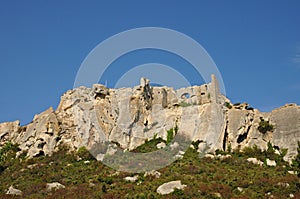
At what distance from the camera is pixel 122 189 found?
46.0 metres

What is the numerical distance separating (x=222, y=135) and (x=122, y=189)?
16608 mm

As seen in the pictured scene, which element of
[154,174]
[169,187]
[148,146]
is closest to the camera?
[169,187]

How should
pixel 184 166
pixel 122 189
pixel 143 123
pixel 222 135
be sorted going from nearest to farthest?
1. pixel 122 189
2. pixel 184 166
3. pixel 222 135
4. pixel 143 123

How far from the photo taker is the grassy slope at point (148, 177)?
44031mm

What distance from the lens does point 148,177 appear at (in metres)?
49.5

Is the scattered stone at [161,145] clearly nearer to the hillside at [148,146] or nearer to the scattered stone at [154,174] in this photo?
the hillside at [148,146]

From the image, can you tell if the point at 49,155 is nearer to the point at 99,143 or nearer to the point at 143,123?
the point at 99,143

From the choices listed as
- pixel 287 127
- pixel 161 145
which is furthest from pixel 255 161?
pixel 161 145

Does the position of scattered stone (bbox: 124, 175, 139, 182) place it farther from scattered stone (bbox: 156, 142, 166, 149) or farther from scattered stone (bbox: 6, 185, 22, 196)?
scattered stone (bbox: 156, 142, 166, 149)

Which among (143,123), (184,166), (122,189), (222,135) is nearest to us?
(122,189)

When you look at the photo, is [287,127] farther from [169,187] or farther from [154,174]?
[169,187]

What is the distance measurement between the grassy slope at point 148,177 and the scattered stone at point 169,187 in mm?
545

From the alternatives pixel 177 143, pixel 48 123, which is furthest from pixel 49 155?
pixel 177 143

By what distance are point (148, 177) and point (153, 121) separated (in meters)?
14.8
